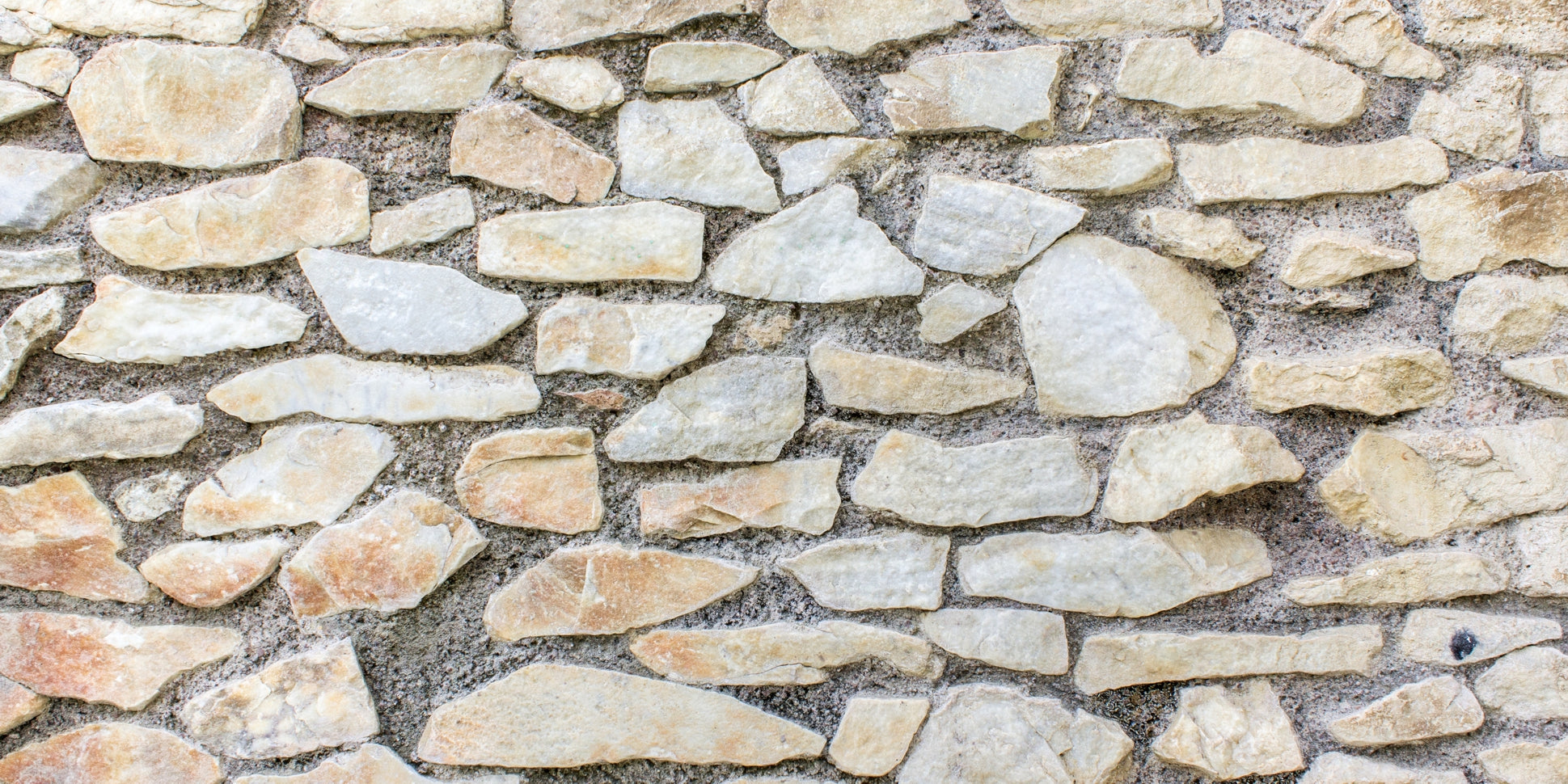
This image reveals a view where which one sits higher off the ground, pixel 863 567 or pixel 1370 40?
pixel 1370 40

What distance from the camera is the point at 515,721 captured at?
105 cm

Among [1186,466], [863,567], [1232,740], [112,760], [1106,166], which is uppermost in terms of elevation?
[1106,166]

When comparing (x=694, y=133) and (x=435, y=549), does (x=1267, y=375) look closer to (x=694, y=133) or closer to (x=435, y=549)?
(x=694, y=133)

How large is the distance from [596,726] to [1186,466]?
69 centimetres

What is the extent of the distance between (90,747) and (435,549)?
1.39 ft

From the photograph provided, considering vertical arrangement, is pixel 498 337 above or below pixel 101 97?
below

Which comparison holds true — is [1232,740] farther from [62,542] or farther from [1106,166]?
[62,542]

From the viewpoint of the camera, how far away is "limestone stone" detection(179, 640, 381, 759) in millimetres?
1039

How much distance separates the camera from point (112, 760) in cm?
104

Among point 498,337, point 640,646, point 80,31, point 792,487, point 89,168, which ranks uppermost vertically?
point 80,31

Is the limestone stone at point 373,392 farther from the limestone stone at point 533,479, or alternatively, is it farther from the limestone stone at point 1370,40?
the limestone stone at point 1370,40

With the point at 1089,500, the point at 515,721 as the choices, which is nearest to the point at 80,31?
the point at 515,721

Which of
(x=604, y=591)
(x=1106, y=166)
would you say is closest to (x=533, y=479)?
(x=604, y=591)

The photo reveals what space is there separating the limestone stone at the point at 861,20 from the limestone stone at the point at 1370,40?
388mm
